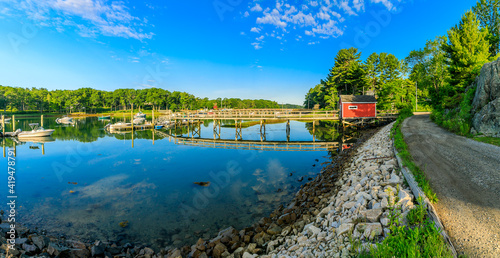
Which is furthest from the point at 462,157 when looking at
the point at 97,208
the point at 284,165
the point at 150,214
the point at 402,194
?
the point at 97,208

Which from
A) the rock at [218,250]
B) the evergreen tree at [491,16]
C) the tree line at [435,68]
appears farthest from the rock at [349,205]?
the evergreen tree at [491,16]

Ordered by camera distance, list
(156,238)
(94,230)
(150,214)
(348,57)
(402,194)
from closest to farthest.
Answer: (402,194) → (156,238) → (94,230) → (150,214) → (348,57)

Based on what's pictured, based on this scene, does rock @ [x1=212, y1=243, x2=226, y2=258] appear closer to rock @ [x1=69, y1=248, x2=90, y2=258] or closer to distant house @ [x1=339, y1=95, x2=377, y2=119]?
rock @ [x1=69, y1=248, x2=90, y2=258]

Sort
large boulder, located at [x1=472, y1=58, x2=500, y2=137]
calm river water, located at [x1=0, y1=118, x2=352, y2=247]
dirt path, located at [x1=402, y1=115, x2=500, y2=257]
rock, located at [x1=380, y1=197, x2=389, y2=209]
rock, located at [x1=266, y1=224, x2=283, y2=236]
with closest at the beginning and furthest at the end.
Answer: dirt path, located at [x1=402, y1=115, x2=500, y2=257], rock, located at [x1=380, y1=197, x2=389, y2=209], rock, located at [x1=266, y1=224, x2=283, y2=236], calm river water, located at [x1=0, y1=118, x2=352, y2=247], large boulder, located at [x1=472, y1=58, x2=500, y2=137]

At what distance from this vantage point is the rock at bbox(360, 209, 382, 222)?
497 centimetres

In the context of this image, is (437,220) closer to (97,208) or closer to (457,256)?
(457,256)

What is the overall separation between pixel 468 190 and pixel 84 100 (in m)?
128

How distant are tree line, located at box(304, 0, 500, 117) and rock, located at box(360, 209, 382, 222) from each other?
1516 cm

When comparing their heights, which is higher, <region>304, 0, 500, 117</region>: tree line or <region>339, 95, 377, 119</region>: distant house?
<region>304, 0, 500, 117</region>: tree line

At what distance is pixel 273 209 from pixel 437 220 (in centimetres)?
611

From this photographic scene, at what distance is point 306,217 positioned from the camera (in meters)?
6.79

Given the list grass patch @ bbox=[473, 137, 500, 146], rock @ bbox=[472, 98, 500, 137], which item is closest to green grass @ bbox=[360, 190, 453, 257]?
grass patch @ bbox=[473, 137, 500, 146]

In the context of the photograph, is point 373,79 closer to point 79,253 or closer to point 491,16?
point 491,16

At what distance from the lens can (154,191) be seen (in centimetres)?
1180
